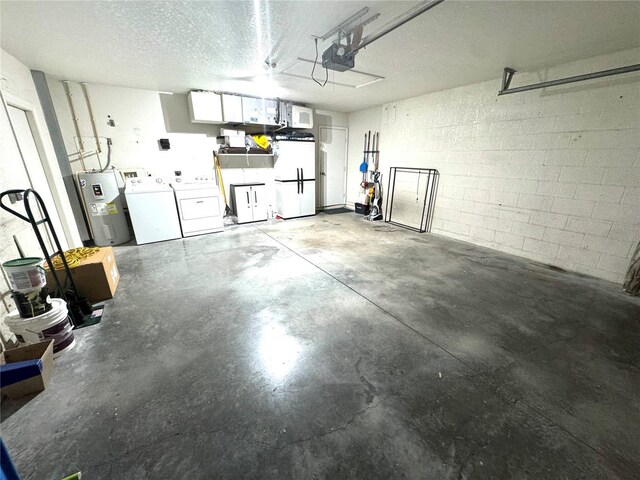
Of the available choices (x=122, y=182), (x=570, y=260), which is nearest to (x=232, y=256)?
(x=122, y=182)

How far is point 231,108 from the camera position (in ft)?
15.3

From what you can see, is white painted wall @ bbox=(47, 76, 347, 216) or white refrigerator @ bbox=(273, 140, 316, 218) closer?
white painted wall @ bbox=(47, 76, 347, 216)

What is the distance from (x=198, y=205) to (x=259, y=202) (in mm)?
1314

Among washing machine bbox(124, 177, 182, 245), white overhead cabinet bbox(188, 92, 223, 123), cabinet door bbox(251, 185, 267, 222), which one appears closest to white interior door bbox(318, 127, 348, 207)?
cabinet door bbox(251, 185, 267, 222)

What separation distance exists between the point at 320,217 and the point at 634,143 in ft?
16.2

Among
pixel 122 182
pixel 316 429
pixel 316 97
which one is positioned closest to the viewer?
pixel 316 429

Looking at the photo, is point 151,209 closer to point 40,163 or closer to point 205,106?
point 40,163

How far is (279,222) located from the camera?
5746 millimetres

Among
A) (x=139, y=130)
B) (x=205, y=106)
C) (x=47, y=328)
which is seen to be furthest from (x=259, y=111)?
(x=47, y=328)

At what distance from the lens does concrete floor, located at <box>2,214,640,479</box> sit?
4.13 ft

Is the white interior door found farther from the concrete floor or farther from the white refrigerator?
the concrete floor

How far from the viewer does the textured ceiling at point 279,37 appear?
79.7 inches

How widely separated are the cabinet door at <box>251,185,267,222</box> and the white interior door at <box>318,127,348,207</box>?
6.21 ft

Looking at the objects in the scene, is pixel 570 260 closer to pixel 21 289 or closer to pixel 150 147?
pixel 21 289
